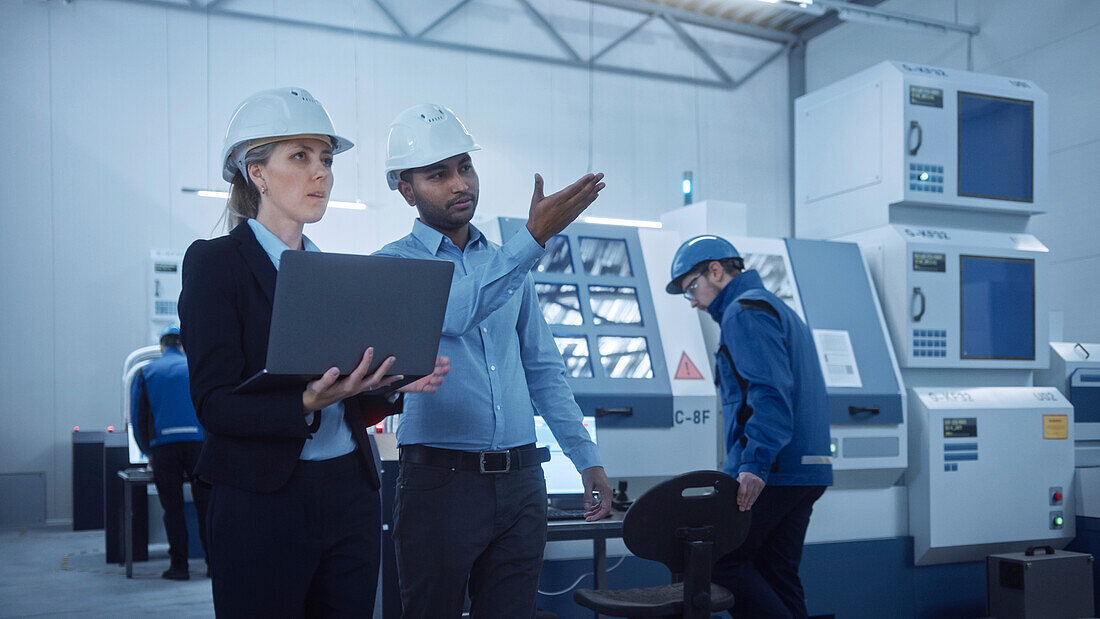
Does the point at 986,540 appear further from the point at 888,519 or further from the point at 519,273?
the point at 519,273

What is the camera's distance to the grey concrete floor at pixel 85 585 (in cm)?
466

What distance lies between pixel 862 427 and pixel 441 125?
2.42m

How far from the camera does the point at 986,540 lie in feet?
12.5

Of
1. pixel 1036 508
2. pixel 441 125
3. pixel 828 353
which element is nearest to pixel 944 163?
pixel 828 353

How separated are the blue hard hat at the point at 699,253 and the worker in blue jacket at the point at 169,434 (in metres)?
3.48

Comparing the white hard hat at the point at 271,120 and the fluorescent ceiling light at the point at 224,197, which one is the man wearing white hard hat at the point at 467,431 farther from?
the fluorescent ceiling light at the point at 224,197

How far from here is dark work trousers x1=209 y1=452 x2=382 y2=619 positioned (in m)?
1.30

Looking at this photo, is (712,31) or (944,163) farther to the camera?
(712,31)

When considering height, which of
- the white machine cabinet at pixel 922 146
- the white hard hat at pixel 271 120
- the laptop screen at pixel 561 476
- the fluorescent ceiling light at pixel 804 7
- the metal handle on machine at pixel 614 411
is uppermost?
the fluorescent ceiling light at pixel 804 7

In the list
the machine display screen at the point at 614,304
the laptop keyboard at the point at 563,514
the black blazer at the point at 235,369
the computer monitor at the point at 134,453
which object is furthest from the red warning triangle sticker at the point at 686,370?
the computer monitor at the point at 134,453

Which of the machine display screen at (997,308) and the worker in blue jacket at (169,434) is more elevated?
the machine display screen at (997,308)

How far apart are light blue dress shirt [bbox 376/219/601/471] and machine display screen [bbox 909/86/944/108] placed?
2.70m

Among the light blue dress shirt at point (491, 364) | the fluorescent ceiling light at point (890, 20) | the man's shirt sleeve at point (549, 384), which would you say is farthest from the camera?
the fluorescent ceiling light at point (890, 20)

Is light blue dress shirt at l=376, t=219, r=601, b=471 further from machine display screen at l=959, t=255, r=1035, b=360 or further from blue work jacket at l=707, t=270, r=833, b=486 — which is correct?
machine display screen at l=959, t=255, r=1035, b=360
